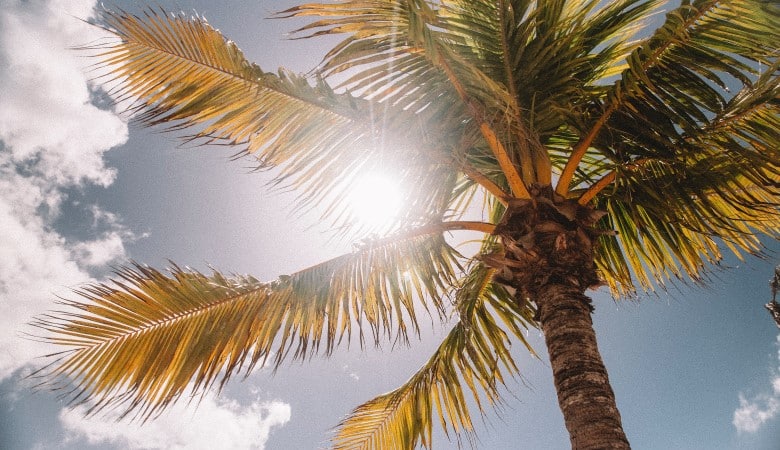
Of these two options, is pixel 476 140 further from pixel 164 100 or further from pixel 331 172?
pixel 164 100

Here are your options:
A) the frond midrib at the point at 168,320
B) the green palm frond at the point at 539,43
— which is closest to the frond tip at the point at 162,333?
the frond midrib at the point at 168,320

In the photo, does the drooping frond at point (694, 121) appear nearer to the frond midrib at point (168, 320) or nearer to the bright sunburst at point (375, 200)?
the bright sunburst at point (375, 200)

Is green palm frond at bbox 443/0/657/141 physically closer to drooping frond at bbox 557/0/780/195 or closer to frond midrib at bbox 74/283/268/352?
drooping frond at bbox 557/0/780/195

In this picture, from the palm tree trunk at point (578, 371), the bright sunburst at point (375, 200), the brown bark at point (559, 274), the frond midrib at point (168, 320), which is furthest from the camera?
the bright sunburst at point (375, 200)

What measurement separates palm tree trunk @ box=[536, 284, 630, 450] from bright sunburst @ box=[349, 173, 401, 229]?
4.58 feet

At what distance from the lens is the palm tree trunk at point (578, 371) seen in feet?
9.51

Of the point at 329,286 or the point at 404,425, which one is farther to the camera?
the point at 404,425

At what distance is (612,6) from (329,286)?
10.4 ft

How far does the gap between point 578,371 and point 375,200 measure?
2.05m

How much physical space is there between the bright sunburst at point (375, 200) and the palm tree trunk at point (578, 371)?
140 cm

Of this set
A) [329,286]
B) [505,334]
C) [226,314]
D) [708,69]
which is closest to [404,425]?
[505,334]

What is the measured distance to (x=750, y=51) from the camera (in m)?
3.83

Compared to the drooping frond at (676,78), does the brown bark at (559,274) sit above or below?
below

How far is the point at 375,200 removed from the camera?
14.4 ft
